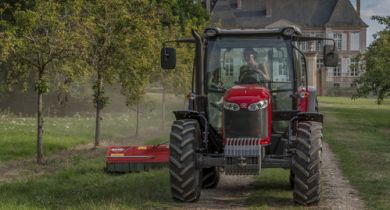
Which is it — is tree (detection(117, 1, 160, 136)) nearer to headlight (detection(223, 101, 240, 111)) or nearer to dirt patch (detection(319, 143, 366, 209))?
dirt patch (detection(319, 143, 366, 209))

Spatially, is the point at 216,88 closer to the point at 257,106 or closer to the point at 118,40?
the point at 257,106

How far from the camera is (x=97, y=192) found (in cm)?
1217

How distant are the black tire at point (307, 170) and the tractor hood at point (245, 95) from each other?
2.99 feet

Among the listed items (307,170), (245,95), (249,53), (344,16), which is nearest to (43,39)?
(249,53)

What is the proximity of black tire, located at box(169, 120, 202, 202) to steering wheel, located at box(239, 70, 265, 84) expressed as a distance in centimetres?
145

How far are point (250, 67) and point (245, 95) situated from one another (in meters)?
1.24

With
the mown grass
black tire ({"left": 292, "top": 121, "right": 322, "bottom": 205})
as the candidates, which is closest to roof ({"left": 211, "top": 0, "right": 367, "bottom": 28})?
the mown grass

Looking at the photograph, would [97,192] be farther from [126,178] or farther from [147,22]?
[147,22]

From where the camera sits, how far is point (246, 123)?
11031mm

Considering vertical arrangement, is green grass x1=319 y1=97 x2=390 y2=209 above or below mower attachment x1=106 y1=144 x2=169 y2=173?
below

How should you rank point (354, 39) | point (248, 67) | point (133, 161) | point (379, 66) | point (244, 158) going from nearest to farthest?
point (244, 158)
point (248, 67)
point (133, 161)
point (379, 66)
point (354, 39)

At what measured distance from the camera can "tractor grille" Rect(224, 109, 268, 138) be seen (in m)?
11.0

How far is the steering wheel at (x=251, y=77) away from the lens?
1205 centimetres

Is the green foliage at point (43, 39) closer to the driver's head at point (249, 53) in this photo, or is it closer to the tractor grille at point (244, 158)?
the driver's head at point (249, 53)
